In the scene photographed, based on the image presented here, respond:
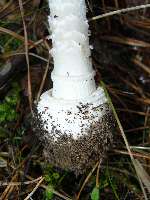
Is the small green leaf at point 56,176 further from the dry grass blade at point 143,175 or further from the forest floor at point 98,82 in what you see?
the dry grass blade at point 143,175

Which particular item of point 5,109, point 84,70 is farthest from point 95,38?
point 5,109

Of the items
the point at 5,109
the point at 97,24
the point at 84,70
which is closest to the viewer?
the point at 84,70

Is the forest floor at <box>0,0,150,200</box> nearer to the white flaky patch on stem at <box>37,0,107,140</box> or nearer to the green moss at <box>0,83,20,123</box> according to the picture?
the green moss at <box>0,83,20,123</box>

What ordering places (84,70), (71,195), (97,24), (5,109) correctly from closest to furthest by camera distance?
1. (84,70)
2. (71,195)
3. (5,109)
4. (97,24)

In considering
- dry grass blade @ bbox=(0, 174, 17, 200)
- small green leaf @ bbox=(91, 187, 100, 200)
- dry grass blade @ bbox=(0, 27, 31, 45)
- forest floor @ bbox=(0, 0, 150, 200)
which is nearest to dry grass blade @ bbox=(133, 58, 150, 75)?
forest floor @ bbox=(0, 0, 150, 200)

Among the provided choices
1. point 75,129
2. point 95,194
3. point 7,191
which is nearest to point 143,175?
point 95,194

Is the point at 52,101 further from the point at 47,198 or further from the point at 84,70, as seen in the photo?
the point at 47,198

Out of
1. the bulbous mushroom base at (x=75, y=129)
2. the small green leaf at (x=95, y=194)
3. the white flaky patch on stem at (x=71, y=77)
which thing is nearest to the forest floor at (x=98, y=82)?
the small green leaf at (x=95, y=194)
